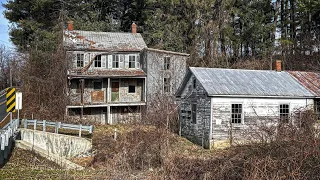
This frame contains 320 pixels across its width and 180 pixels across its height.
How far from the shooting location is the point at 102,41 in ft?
102

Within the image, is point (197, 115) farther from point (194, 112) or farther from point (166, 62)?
point (166, 62)

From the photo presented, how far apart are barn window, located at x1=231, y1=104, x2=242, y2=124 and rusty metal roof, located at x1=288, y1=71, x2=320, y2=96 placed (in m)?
5.63

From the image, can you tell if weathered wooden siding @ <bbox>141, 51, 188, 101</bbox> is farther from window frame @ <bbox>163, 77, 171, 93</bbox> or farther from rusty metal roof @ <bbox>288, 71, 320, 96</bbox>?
rusty metal roof @ <bbox>288, 71, 320, 96</bbox>

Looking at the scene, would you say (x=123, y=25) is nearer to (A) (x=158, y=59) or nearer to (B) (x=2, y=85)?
(A) (x=158, y=59)

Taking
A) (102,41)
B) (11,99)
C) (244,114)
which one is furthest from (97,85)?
(244,114)

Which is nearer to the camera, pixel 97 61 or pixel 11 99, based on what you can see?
pixel 11 99

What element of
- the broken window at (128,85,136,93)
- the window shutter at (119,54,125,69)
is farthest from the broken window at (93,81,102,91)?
the broken window at (128,85,136,93)

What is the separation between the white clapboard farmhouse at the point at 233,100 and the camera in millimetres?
19734

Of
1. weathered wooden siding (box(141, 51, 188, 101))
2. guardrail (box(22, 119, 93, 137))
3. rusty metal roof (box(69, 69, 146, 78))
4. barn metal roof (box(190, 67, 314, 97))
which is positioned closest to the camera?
guardrail (box(22, 119, 93, 137))

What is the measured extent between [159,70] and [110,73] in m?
5.04

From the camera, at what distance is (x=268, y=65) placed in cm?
3375

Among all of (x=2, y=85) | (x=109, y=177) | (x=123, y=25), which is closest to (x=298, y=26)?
(x=123, y=25)

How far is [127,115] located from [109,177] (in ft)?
73.5

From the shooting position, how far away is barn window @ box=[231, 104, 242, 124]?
20.0m
